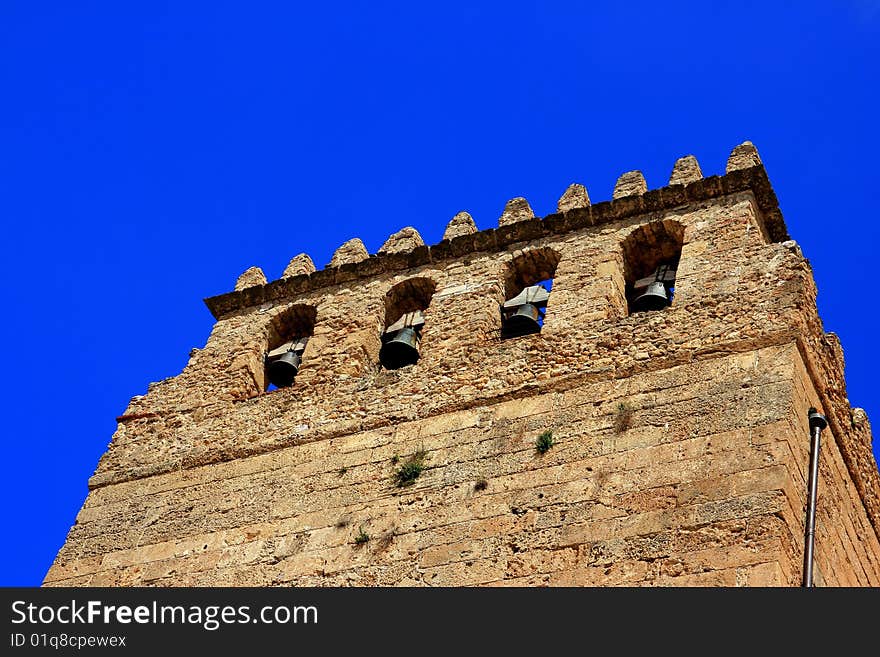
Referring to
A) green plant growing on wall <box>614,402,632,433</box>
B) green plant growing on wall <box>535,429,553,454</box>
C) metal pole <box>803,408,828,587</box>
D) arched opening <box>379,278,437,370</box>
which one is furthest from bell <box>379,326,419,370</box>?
metal pole <box>803,408,828,587</box>

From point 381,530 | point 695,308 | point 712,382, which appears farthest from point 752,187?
point 381,530

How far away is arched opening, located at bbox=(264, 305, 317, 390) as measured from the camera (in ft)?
61.9

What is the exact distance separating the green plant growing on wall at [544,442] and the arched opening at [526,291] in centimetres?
216

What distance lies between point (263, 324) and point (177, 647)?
324 inches

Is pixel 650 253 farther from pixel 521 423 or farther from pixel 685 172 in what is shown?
pixel 521 423

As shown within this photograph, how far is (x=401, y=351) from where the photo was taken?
58.5 ft

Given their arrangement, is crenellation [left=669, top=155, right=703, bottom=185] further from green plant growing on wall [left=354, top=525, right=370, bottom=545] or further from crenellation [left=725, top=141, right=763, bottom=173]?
green plant growing on wall [left=354, top=525, right=370, bottom=545]

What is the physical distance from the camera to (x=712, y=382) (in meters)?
14.8

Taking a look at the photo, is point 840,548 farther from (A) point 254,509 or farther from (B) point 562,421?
(A) point 254,509

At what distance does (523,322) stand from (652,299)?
1528 millimetres

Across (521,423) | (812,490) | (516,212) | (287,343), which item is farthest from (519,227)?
(812,490)

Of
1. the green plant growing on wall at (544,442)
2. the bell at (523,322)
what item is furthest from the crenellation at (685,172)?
the green plant growing on wall at (544,442)

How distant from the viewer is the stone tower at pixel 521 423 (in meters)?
13.8

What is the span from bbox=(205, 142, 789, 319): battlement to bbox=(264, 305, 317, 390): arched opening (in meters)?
0.35
